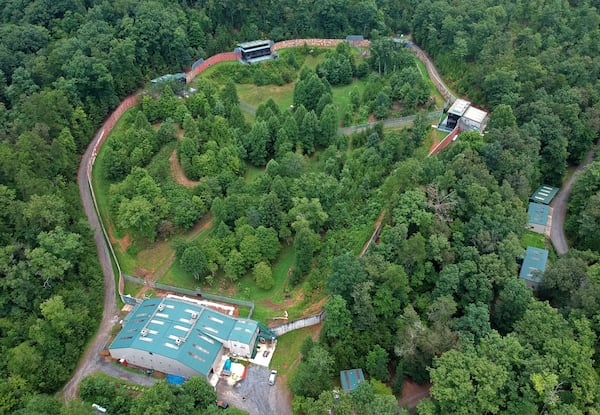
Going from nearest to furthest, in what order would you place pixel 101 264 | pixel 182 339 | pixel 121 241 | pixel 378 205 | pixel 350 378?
pixel 350 378 < pixel 182 339 < pixel 378 205 < pixel 101 264 < pixel 121 241

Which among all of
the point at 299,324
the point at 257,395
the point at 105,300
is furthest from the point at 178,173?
the point at 257,395

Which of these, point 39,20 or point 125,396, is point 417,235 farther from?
point 39,20

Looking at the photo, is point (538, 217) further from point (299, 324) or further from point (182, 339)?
point (182, 339)

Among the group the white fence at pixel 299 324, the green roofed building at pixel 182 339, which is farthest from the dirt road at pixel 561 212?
the green roofed building at pixel 182 339

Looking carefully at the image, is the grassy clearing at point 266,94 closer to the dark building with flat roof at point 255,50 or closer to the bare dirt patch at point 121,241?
the dark building with flat roof at point 255,50

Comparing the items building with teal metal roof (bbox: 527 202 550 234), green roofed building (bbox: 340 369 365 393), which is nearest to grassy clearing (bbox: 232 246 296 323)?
green roofed building (bbox: 340 369 365 393)

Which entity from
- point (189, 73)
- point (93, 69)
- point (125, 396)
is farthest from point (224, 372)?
point (189, 73)
